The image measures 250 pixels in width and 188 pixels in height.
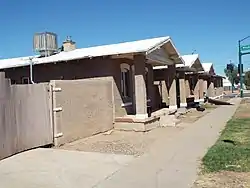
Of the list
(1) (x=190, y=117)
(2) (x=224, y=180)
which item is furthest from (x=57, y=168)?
(1) (x=190, y=117)

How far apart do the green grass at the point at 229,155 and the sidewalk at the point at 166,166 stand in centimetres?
26

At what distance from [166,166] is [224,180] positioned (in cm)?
165

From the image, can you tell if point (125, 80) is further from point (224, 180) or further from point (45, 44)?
point (224, 180)

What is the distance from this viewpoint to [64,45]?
21734 mm

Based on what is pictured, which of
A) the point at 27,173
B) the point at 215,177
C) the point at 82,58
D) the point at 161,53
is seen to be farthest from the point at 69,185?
the point at 161,53

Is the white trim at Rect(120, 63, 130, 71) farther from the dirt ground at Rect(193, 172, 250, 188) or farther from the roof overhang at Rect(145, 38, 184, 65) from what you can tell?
the dirt ground at Rect(193, 172, 250, 188)

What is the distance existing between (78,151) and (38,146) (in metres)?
1.25

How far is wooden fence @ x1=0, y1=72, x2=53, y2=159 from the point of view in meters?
8.98

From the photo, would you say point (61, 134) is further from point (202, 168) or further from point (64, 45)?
point (64, 45)

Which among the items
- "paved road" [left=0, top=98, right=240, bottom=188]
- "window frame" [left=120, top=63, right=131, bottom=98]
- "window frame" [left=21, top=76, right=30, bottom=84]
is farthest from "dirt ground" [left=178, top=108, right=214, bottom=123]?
"window frame" [left=21, top=76, right=30, bottom=84]

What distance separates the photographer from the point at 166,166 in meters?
8.09

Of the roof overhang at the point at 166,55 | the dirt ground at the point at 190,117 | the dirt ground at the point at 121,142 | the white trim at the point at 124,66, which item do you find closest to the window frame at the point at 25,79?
the white trim at the point at 124,66

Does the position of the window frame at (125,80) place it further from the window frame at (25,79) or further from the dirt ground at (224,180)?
the dirt ground at (224,180)

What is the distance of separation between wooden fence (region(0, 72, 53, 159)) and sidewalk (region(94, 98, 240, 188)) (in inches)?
124
